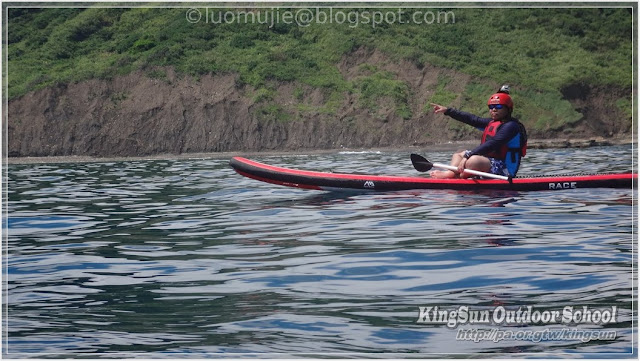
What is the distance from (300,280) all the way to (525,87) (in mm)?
34660

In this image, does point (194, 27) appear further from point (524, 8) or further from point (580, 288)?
point (580, 288)

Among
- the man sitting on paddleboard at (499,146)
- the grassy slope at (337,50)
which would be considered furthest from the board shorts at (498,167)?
the grassy slope at (337,50)

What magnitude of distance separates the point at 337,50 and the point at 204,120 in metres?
8.53

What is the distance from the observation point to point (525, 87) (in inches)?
1582

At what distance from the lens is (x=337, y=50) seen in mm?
42281

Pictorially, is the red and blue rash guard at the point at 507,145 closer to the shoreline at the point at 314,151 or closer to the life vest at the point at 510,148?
the life vest at the point at 510,148

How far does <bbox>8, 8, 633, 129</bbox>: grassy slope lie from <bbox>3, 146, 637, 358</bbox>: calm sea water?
2674 centimetres

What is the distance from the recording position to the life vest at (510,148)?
Answer: 1313 centimetres

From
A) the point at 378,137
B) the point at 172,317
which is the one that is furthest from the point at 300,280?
the point at 378,137

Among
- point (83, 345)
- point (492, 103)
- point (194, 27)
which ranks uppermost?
point (194, 27)

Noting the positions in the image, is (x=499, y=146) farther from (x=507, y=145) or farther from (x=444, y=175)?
(x=444, y=175)

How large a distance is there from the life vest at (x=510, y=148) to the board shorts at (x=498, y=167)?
5 centimetres

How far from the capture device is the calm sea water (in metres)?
5.53

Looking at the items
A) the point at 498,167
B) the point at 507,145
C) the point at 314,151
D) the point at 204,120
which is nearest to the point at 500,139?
the point at 507,145
